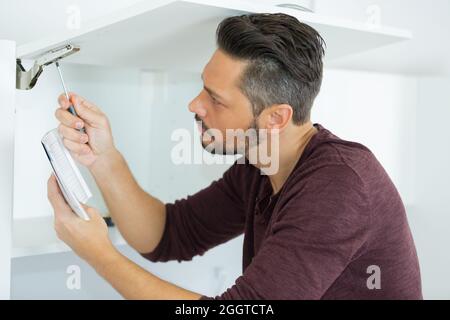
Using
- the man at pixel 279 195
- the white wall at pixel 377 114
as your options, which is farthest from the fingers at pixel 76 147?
the white wall at pixel 377 114

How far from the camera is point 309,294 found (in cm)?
80

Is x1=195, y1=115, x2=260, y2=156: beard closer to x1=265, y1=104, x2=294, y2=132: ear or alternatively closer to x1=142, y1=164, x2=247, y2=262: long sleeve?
x1=265, y1=104, x2=294, y2=132: ear

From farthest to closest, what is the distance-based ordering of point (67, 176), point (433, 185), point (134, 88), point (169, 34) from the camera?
point (433, 185)
point (134, 88)
point (169, 34)
point (67, 176)

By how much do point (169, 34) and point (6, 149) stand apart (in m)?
0.28

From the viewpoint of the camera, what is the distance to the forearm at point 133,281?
810 millimetres

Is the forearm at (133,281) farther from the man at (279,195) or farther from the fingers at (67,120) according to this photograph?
the fingers at (67,120)

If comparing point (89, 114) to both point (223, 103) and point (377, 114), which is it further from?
point (377, 114)

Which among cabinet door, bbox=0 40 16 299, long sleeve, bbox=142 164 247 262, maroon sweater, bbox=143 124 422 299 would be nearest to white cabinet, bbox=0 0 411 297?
cabinet door, bbox=0 40 16 299

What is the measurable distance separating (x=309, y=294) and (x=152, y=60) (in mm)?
545

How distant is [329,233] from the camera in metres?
0.80

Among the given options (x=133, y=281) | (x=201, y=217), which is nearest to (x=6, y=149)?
(x=133, y=281)

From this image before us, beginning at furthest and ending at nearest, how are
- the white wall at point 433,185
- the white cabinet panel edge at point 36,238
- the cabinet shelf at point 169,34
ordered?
the white wall at point 433,185, the white cabinet panel edge at point 36,238, the cabinet shelf at point 169,34

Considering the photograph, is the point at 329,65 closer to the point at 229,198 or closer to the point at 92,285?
the point at 229,198

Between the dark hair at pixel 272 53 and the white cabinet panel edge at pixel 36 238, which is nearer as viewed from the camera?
the dark hair at pixel 272 53
